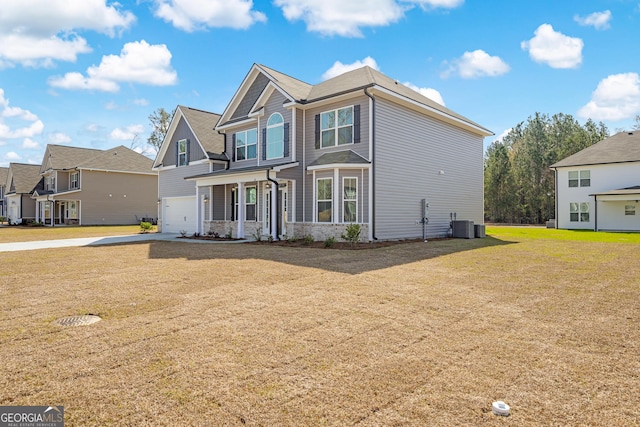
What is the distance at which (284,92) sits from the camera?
1662cm

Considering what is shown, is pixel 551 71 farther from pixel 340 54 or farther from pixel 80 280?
pixel 80 280

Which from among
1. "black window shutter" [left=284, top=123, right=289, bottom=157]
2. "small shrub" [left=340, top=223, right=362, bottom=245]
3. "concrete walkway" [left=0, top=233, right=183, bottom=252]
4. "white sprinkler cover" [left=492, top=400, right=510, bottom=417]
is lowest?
"white sprinkler cover" [left=492, top=400, right=510, bottom=417]

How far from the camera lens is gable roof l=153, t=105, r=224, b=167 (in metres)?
21.2

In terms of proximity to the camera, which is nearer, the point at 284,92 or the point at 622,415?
the point at 622,415

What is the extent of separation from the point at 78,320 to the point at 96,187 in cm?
3531

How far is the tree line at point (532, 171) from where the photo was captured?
42.7 meters

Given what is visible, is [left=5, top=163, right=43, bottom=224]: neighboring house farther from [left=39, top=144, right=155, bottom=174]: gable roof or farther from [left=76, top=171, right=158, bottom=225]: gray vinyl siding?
[left=76, top=171, right=158, bottom=225]: gray vinyl siding

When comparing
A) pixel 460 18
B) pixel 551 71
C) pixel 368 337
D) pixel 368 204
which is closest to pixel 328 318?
pixel 368 337

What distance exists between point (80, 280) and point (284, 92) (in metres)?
11.9

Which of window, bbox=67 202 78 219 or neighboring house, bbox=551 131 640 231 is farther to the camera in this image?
window, bbox=67 202 78 219

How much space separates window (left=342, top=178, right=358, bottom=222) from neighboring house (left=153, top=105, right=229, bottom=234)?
8742 millimetres

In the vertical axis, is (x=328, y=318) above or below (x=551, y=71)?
below

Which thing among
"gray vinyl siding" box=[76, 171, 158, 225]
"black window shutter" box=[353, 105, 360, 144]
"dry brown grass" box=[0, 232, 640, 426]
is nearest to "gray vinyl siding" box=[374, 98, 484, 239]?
"black window shutter" box=[353, 105, 360, 144]

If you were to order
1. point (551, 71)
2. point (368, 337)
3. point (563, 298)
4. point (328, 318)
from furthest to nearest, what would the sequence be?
point (551, 71), point (563, 298), point (328, 318), point (368, 337)
